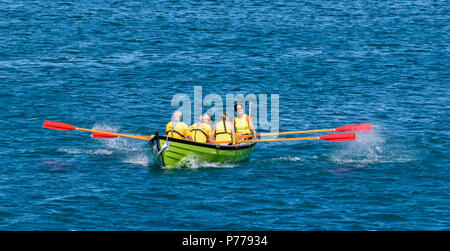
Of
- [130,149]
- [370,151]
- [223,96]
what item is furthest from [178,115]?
[223,96]

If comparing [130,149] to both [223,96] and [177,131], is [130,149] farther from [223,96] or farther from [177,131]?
[223,96]

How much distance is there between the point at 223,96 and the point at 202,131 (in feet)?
53.6

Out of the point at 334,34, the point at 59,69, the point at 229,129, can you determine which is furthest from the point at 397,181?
the point at 334,34

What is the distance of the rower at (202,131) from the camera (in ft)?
107

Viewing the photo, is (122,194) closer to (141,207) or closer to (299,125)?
(141,207)

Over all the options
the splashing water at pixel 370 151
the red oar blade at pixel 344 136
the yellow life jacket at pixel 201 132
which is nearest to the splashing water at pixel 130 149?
the yellow life jacket at pixel 201 132

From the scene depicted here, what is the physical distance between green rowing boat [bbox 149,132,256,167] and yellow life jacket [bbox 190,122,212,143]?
26.7 inches

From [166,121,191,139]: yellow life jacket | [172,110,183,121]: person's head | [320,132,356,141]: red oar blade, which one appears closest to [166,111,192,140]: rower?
[166,121,191,139]: yellow life jacket

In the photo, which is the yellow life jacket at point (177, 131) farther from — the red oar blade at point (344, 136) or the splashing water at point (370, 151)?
the splashing water at point (370, 151)

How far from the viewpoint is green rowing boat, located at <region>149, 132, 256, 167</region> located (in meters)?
31.5

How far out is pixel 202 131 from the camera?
107 ft

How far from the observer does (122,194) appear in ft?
97.3

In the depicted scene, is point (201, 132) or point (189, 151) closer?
point (189, 151)

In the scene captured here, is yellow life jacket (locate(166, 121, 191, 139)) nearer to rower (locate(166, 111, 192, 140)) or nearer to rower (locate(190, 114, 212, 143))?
rower (locate(166, 111, 192, 140))
